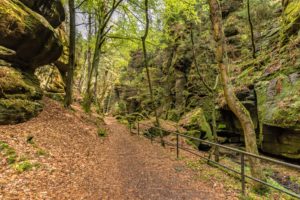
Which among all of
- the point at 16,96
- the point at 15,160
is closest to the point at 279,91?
the point at 15,160

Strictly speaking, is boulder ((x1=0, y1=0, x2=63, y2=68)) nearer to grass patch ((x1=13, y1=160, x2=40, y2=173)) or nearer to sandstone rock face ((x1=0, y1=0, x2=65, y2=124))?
sandstone rock face ((x1=0, y1=0, x2=65, y2=124))

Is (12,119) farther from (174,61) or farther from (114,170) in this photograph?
(174,61)

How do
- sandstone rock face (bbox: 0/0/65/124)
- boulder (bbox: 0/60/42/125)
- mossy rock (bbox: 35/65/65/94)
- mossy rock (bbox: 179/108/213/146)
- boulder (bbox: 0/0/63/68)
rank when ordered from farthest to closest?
mossy rock (bbox: 35/65/65/94)
mossy rock (bbox: 179/108/213/146)
boulder (bbox: 0/0/63/68)
sandstone rock face (bbox: 0/0/65/124)
boulder (bbox: 0/60/42/125)

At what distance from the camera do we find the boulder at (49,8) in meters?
10.9

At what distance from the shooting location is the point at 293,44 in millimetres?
10453

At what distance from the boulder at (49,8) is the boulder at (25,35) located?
4.03ft

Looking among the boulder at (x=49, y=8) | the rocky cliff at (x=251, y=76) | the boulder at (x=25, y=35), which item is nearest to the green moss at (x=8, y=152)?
the boulder at (x=25, y=35)

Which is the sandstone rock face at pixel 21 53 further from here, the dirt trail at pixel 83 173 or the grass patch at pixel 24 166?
the grass patch at pixel 24 166

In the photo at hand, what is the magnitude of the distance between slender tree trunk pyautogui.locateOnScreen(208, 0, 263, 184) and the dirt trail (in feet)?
4.19

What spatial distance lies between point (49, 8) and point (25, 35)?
3.85m

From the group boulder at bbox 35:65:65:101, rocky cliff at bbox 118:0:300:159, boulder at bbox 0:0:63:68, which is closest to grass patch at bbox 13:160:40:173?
boulder at bbox 0:0:63:68

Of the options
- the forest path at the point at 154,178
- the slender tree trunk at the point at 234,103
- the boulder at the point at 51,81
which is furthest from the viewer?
the boulder at the point at 51,81

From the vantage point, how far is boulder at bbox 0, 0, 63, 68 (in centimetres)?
851

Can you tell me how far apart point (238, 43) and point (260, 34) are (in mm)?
1826
